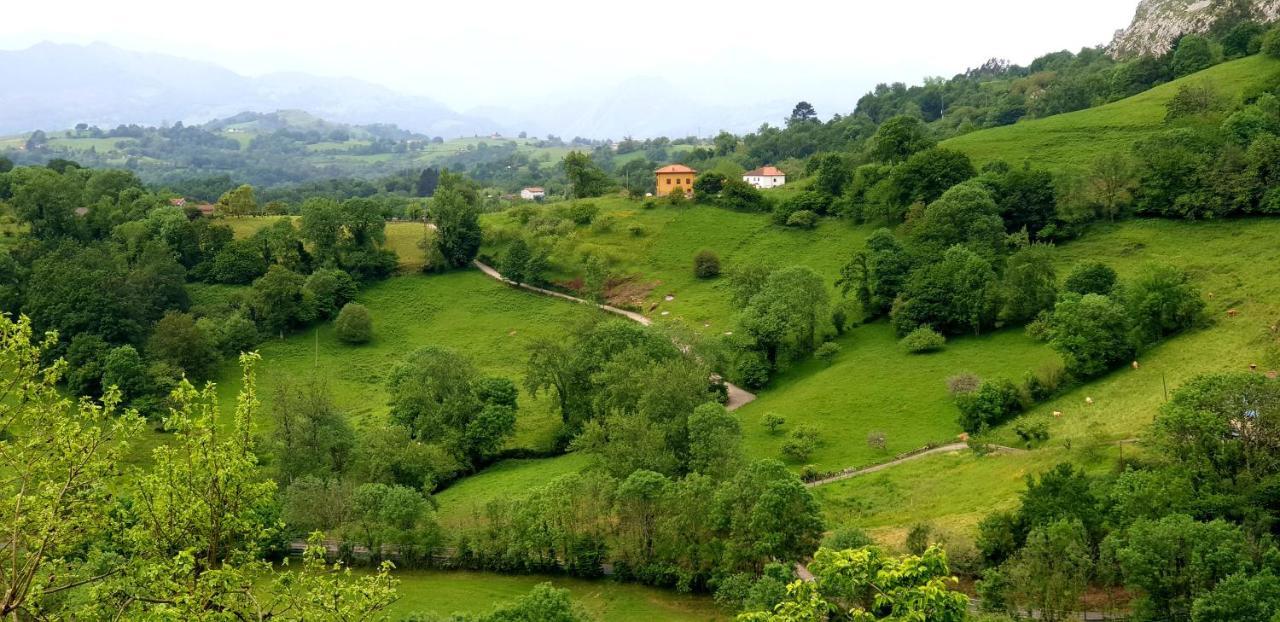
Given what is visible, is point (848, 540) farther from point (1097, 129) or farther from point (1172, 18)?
point (1172, 18)

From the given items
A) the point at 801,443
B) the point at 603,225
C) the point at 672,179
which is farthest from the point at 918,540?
the point at 672,179

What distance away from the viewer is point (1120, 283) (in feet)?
182

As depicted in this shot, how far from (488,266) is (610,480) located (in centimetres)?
5753

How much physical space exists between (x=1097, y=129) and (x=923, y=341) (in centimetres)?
4704

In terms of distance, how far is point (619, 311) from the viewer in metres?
81.1

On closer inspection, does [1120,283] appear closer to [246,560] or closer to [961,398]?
[961,398]

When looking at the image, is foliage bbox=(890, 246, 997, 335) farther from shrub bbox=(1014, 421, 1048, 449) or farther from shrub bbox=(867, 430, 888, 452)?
shrub bbox=(1014, 421, 1048, 449)

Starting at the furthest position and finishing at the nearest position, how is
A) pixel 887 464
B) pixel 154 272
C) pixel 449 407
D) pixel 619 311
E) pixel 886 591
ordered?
pixel 619 311
pixel 154 272
pixel 449 407
pixel 887 464
pixel 886 591

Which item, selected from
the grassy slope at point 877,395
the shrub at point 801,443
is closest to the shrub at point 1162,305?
the grassy slope at point 877,395

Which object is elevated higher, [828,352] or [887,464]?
[828,352]

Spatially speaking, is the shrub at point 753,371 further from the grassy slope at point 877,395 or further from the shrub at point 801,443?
the shrub at point 801,443

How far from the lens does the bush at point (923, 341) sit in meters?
60.8

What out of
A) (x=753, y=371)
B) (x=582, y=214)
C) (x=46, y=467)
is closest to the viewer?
(x=46, y=467)

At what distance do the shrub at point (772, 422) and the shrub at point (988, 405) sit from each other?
10.8 metres
